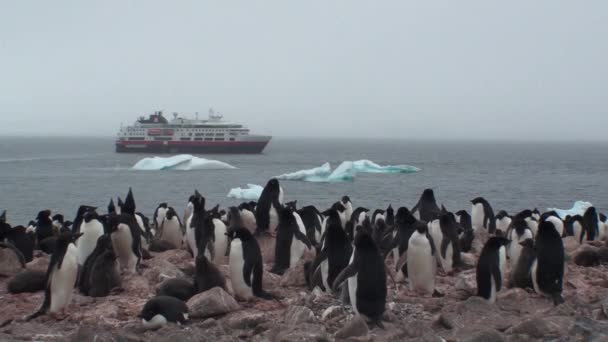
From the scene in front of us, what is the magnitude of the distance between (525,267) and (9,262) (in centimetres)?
612

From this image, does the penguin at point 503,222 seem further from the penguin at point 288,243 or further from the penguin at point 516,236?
the penguin at point 288,243

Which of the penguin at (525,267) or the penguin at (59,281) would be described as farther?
the penguin at (525,267)

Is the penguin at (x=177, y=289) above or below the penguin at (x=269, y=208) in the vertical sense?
below

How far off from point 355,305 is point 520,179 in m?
47.9

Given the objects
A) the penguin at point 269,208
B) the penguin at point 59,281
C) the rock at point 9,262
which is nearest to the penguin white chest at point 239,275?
the penguin at point 59,281

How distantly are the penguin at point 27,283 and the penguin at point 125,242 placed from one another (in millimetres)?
964

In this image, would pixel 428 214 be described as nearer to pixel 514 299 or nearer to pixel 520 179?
pixel 514 299

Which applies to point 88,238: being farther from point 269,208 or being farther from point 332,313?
point 332,313

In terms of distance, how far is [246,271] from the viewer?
7.52 metres

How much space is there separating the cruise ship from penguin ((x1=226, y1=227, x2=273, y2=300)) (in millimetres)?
73709

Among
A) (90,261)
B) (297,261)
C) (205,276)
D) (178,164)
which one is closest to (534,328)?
(205,276)

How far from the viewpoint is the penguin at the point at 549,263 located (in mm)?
7441

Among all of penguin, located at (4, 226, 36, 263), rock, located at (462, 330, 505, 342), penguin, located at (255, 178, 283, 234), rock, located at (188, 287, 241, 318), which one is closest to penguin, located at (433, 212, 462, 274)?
rock, located at (462, 330, 505, 342)

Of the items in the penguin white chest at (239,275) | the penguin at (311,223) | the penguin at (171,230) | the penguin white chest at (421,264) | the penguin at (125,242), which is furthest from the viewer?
the penguin at (171,230)
